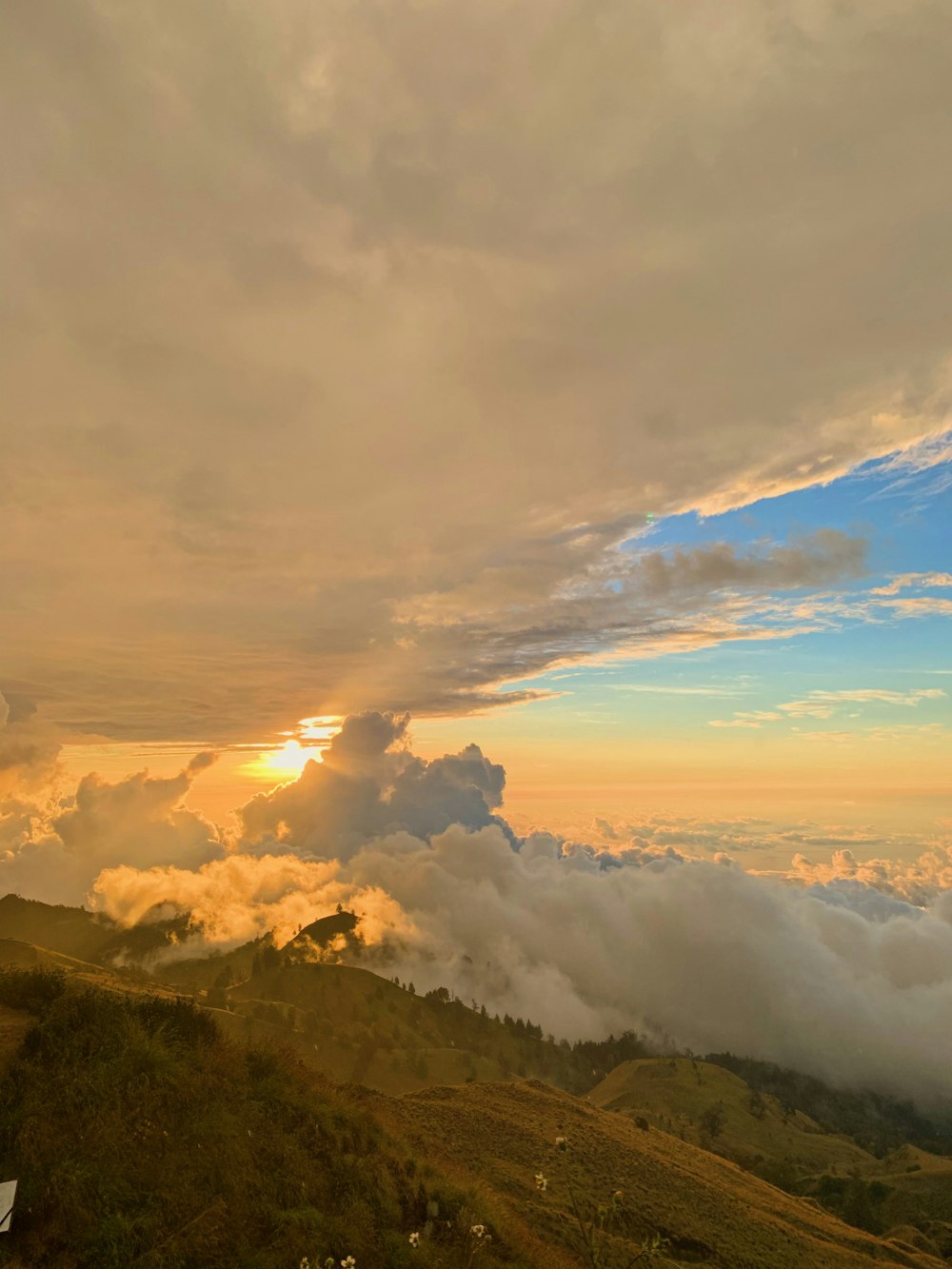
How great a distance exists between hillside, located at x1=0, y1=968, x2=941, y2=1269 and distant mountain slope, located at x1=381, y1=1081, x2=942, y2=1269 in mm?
1067

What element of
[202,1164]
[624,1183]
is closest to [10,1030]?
[202,1164]

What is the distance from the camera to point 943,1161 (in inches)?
7672

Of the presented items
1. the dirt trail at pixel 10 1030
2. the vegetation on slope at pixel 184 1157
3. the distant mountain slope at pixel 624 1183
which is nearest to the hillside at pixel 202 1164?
the vegetation on slope at pixel 184 1157

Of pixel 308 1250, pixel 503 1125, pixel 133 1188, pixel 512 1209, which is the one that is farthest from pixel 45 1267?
pixel 503 1125

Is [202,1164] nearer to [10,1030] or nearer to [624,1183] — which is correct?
[10,1030]

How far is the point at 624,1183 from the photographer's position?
1826 inches

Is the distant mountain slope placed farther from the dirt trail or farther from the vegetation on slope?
the dirt trail

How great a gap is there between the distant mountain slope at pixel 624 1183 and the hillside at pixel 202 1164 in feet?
3.50

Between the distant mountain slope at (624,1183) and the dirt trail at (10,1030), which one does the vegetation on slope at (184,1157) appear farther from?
the distant mountain slope at (624,1183)

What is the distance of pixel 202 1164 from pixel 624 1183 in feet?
125

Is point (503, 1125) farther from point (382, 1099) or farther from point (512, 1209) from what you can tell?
point (512, 1209)

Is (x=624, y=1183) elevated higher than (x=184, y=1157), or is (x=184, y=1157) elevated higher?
(x=184, y=1157)

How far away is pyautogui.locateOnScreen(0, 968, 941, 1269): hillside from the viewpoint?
739 inches

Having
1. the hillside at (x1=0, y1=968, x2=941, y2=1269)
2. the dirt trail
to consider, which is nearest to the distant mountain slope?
the hillside at (x1=0, y1=968, x2=941, y2=1269)
